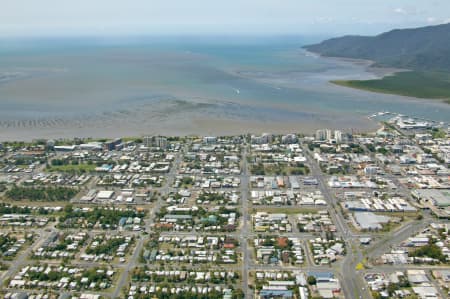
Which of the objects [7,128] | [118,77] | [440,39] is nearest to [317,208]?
[7,128]

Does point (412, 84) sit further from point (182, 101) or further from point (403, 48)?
point (403, 48)

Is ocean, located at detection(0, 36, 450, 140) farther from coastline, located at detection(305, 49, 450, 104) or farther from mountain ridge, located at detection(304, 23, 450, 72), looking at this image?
mountain ridge, located at detection(304, 23, 450, 72)

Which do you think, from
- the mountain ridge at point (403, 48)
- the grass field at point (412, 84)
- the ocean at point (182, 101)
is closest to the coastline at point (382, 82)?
the grass field at point (412, 84)

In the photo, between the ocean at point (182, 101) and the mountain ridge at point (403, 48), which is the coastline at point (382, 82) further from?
the mountain ridge at point (403, 48)

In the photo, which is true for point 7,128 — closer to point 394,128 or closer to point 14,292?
point 14,292

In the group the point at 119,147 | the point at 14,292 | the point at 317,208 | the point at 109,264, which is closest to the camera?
the point at 14,292

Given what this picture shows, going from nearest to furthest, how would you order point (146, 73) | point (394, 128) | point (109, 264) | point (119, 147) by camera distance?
point (109, 264) → point (119, 147) → point (394, 128) → point (146, 73)

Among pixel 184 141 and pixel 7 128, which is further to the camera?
pixel 7 128

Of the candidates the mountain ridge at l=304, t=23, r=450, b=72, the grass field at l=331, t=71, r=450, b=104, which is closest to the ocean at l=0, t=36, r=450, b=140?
Answer: the grass field at l=331, t=71, r=450, b=104
